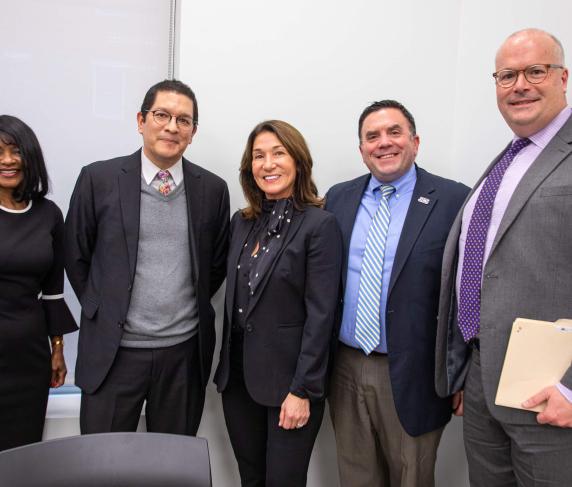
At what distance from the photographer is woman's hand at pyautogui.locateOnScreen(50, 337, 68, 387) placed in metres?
1.99

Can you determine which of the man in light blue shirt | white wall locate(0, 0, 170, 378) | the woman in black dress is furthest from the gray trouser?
white wall locate(0, 0, 170, 378)

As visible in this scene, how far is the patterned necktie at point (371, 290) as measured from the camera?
69.9 inches

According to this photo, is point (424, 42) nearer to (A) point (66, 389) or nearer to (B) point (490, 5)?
(B) point (490, 5)

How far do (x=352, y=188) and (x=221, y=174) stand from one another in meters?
0.66

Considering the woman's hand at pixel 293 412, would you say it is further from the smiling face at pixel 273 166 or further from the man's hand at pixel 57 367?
the man's hand at pixel 57 367

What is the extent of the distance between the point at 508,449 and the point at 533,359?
1.20 feet

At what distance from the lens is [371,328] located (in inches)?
69.9

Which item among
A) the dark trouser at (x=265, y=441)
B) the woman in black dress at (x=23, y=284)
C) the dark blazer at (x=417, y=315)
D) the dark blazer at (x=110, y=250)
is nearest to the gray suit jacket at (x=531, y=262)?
the dark blazer at (x=417, y=315)

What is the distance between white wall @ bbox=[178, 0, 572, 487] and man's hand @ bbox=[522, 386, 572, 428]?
113 centimetres

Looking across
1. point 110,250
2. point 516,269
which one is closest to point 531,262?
point 516,269

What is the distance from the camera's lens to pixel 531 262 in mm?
1348

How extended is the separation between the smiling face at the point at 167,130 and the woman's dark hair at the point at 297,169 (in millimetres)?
268

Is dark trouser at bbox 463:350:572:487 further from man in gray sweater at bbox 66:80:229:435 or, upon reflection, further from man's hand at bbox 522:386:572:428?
man in gray sweater at bbox 66:80:229:435

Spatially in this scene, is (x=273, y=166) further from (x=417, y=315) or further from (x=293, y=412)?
(x=293, y=412)
